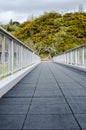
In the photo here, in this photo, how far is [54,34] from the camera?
83.5m

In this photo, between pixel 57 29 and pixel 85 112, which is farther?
pixel 57 29

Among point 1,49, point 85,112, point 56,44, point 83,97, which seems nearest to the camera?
point 85,112

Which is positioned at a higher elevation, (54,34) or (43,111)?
(54,34)

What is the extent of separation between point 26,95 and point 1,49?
4.99ft

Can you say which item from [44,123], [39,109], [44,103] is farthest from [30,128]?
[44,103]

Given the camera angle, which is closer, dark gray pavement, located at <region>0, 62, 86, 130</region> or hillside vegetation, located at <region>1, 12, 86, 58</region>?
dark gray pavement, located at <region>0, 62, 86, 130</region>

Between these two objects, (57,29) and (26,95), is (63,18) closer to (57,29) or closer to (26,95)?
(57,29)

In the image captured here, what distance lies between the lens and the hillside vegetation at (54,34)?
258 feet

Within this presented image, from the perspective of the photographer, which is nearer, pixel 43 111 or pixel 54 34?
pixel 43 111

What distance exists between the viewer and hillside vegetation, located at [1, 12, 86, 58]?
7856 centimetres

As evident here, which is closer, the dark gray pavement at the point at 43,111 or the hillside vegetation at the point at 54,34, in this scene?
the dark gray pavement at the point at 43,111

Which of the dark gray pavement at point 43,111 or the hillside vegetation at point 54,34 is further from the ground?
the hillside vegetation at point 54,34

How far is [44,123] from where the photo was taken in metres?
4.49

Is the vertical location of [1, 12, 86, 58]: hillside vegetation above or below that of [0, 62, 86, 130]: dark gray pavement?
above
